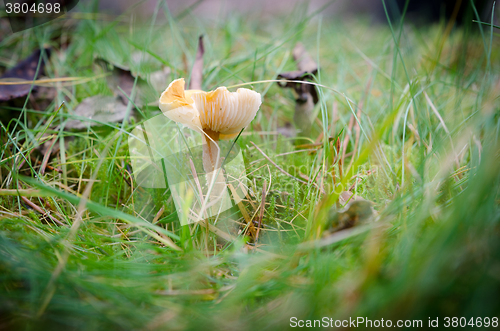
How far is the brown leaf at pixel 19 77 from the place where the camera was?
1.44m

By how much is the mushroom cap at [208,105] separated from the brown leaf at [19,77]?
→ 1071 millimetres

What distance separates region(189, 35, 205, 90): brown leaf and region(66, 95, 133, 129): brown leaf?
1.42 feet

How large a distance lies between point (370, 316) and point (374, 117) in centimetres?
131

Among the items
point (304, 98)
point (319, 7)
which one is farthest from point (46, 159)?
point (319, 7)

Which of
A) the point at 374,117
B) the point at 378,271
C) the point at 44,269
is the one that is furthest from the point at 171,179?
the point at 374,117

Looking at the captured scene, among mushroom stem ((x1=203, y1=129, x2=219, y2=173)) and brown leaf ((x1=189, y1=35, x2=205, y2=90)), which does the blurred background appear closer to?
brown leaf ((x1=189, y1=35, x2=205, y2=90))

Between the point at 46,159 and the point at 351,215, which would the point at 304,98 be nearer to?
the point at 351,215

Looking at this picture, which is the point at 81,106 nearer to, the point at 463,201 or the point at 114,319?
the point at 114,319

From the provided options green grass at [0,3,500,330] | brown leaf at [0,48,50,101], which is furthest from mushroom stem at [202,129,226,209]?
brown leaf at [0,48,50,101]

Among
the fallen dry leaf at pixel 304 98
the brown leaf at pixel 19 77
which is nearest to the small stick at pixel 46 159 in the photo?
the brown leaf at pixel 19 77

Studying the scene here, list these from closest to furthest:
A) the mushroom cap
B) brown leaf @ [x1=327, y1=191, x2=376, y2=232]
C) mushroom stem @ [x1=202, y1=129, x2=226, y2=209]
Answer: brown leaf @ [x1=327, y1=191, x2=376, y2=232], the mushroom cap, mushroom stem @ [x1=202, y1=129, x2=226, y2=209]

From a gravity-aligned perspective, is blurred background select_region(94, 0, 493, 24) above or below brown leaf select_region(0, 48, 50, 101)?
above

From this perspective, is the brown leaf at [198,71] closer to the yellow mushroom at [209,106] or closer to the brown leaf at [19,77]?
the yellow mushroom at [209,106]

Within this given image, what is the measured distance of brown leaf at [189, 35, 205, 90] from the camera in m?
1.58
